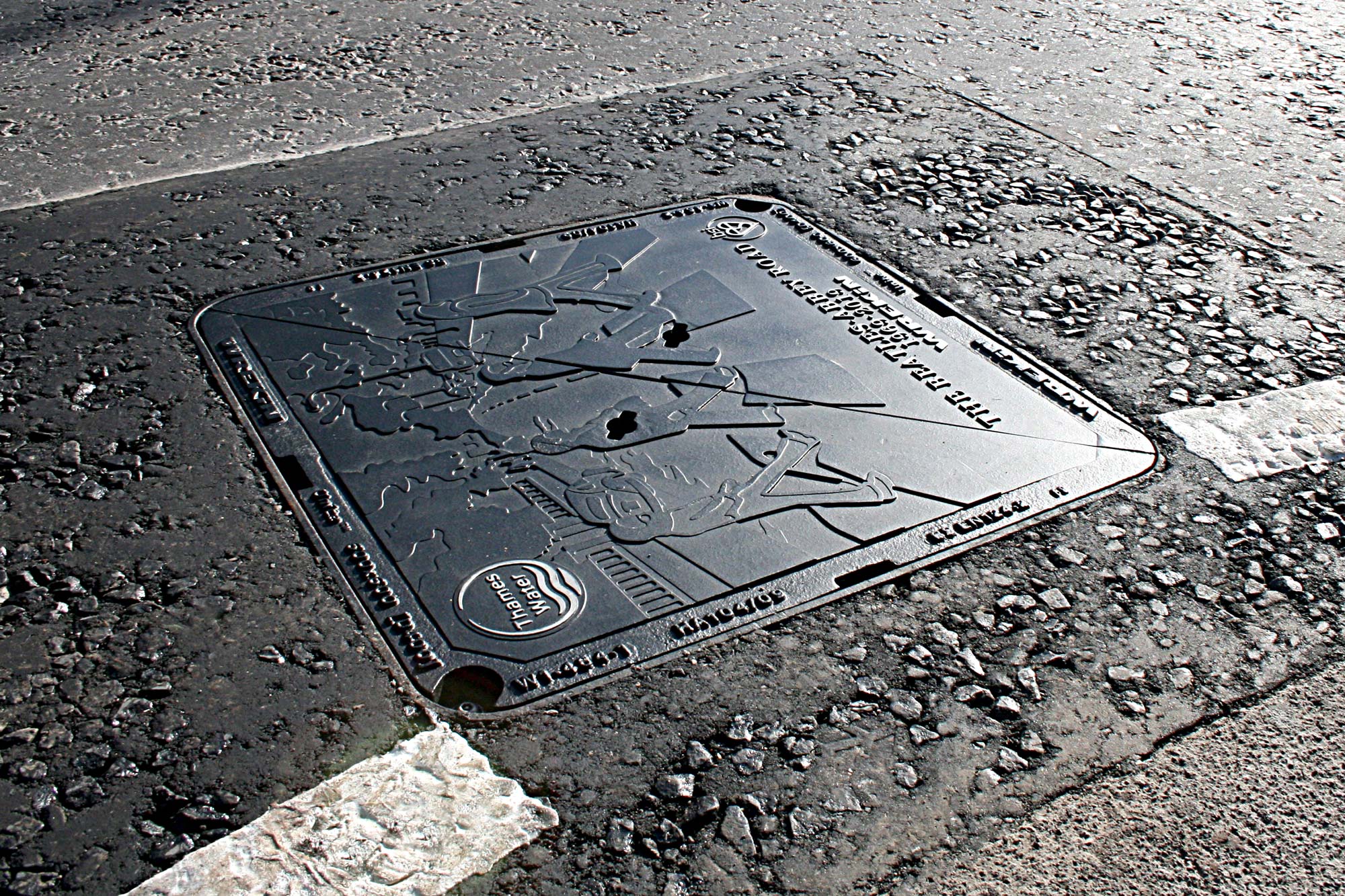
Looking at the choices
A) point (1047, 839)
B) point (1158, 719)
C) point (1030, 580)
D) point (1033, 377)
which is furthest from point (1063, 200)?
point (1047, 839)

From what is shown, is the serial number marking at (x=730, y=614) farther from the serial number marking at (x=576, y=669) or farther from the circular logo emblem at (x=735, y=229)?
the circular logo emblem at (x=735, y=229)

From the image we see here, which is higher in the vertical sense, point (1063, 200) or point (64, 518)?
point (1063, 200)

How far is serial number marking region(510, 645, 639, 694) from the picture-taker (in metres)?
1.85

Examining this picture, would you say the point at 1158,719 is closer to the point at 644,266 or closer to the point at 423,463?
the point at 423,463

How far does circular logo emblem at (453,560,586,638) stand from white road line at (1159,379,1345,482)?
143 cm

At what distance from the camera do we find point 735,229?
10.6 feet

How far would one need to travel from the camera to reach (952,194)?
3.55m

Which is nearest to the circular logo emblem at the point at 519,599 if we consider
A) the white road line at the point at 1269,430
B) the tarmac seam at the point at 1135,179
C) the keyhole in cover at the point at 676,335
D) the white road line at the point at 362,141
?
the keyhole in cover at the point at 676,335

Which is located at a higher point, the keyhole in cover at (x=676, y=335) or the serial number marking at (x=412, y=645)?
the keyhole in cover at (x=676, y=335)

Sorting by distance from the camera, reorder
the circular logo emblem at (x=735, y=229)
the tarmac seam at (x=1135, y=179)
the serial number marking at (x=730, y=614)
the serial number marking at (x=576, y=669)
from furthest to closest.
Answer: the tarmac seam at (x=1135, y=179), the circular logo emblem at (x=735, y=229), the serial number marking at (x=730, y=614), the serial number marking at (x=576, y=669)

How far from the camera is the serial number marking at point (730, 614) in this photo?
1965 millimetres

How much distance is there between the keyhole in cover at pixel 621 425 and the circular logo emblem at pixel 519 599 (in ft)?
1.37

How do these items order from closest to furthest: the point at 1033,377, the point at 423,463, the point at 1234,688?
the point at 1234,688, the point at 423,463, the point at 1033,377

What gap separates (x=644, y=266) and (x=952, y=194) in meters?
1.13
